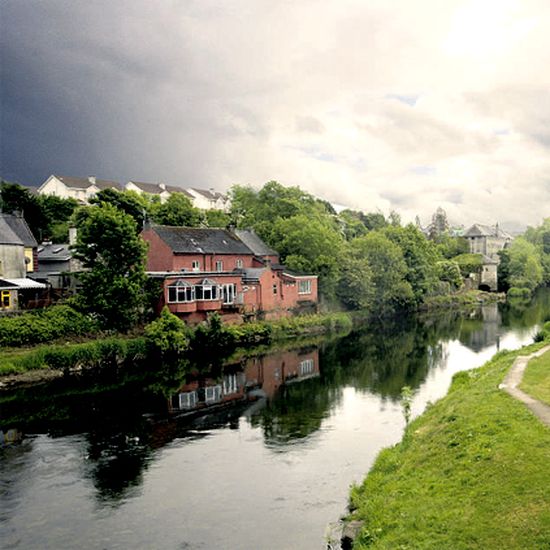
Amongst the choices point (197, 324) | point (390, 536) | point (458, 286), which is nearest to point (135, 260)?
point (197, 324)

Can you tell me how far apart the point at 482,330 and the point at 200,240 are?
100.0ft

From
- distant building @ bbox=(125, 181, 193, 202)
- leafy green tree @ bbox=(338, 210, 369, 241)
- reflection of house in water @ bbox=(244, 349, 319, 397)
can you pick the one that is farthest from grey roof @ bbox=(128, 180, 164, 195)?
reflection of house in water @ bbox=(244, 349, 319, 397)

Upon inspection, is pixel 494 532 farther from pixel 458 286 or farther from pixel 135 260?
pixel 458 286

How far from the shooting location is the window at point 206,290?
151 feet

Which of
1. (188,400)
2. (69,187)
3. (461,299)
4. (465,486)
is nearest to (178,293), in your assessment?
(188,400)

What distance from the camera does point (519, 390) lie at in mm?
20141

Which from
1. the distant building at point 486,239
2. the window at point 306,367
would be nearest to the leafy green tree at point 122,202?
the window at point 306,367

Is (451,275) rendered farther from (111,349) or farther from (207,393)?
(207,393)

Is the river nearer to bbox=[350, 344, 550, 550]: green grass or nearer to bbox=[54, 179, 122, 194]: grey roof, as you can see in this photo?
bbox=[350, 344, 550, 550]: green grass

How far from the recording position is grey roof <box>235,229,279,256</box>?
2406 inches

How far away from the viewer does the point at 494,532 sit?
11.1m

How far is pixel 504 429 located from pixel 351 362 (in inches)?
1006

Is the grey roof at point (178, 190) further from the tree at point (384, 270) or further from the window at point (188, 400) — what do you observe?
the window at point (188, 400)

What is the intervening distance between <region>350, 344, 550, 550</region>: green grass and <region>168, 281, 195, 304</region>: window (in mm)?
28278
